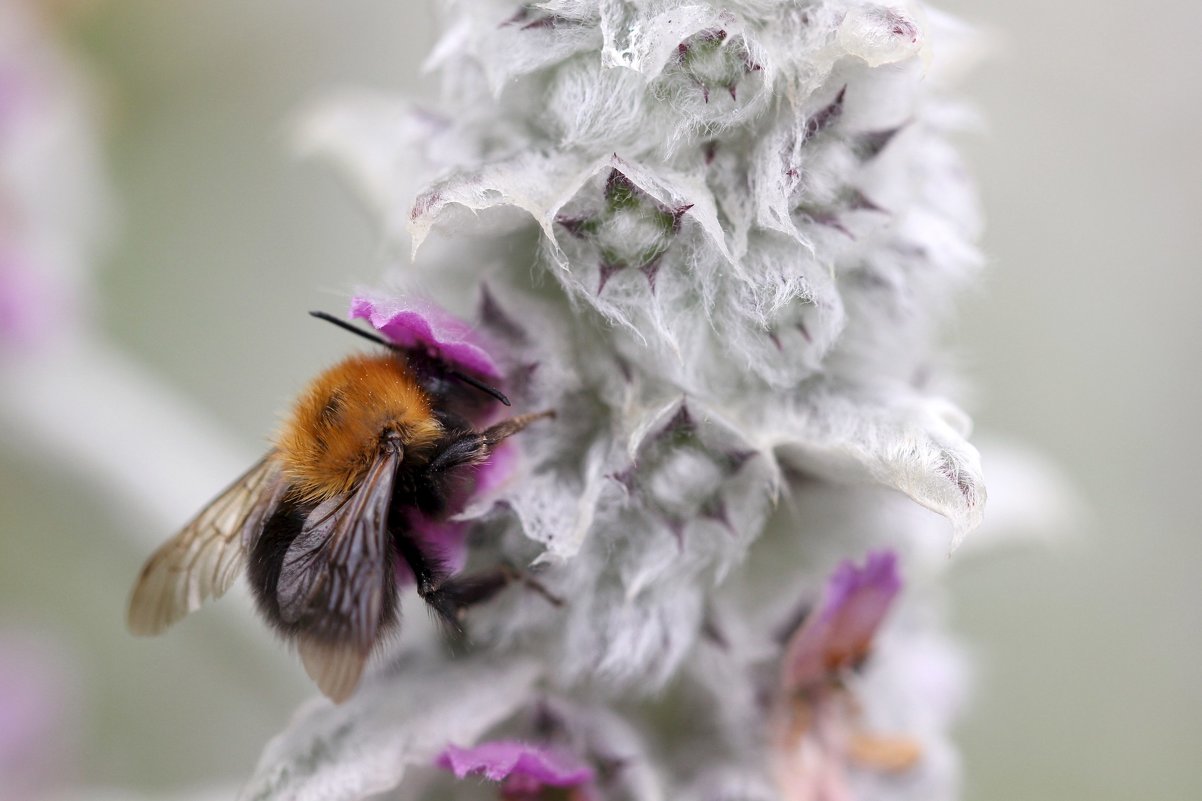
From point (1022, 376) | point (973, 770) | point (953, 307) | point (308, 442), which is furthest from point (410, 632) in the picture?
point (1022, 376)

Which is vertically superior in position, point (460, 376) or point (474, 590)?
point (460, 376)

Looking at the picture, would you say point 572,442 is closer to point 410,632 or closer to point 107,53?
point 410,632

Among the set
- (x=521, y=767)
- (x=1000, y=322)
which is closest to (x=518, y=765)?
(x=521, y=767)

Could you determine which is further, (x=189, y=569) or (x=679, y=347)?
(x=189, y=569)

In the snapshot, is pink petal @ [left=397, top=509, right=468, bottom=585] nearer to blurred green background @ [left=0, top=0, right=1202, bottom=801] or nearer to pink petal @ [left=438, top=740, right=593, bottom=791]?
pink petal @ [left=438, top=740, right=593, bottom=791]

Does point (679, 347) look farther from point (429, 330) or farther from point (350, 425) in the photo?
point (350, 425)

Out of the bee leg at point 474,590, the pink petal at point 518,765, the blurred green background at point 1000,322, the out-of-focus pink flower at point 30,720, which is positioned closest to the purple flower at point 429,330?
the bee leg at point 474,590
